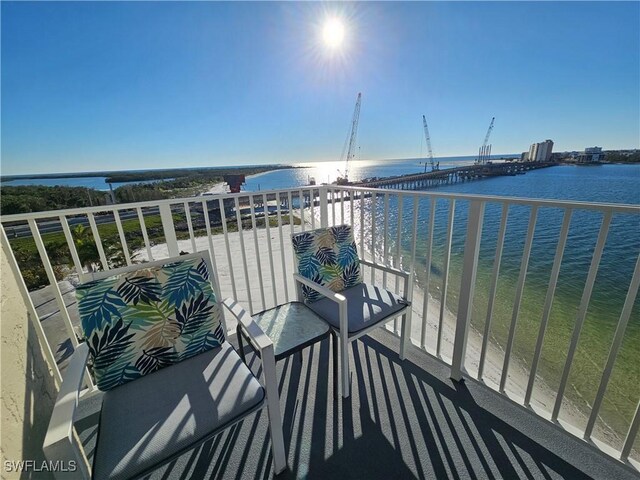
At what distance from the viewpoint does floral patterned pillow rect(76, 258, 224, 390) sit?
123cm

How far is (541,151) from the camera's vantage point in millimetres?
30422

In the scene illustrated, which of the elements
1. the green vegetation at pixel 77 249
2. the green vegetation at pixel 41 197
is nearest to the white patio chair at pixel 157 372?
the green vegetation at pixel 77 249

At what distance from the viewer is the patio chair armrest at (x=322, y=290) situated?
1485mm

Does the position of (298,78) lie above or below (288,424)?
above

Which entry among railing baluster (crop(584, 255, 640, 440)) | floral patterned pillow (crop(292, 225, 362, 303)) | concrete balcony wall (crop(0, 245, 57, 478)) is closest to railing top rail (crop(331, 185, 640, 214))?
railing baluster (crop(584, 255, 640, 440))

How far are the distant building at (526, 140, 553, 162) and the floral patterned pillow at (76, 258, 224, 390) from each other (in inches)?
1585

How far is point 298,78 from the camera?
4.96 meters

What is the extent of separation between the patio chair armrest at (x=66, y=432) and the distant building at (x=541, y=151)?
40.8m

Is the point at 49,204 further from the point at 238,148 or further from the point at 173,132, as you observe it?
the point at 238,148

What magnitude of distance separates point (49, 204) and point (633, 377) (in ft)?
63.9

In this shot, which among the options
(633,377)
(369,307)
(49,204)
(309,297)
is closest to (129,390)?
(309,297)

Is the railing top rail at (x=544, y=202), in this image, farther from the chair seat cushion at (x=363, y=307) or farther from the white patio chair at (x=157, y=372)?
the white patio chair at (x=157, y=372)

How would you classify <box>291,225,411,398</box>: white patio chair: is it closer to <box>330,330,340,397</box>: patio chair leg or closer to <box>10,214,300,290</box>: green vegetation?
<box>330,330,340,397</box>: patio chair leg

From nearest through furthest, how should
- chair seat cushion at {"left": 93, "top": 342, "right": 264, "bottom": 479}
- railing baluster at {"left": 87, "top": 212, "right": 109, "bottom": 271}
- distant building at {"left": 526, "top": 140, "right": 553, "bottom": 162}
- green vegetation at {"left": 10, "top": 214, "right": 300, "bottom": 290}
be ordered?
1. chair seat cushion at {"left": 93, "top": 342, "right": 264, "bottom": 479}
2. railing baluster at {"left": 87, "top": 212, "right": 109, "bottom": 271}
3. green vegetation at {"left": 10, "top": 214, "right": 300, "bottom": 290}
4. distant building at {"left": 526, "top": 140, "right": 553, "bottom": 162}
